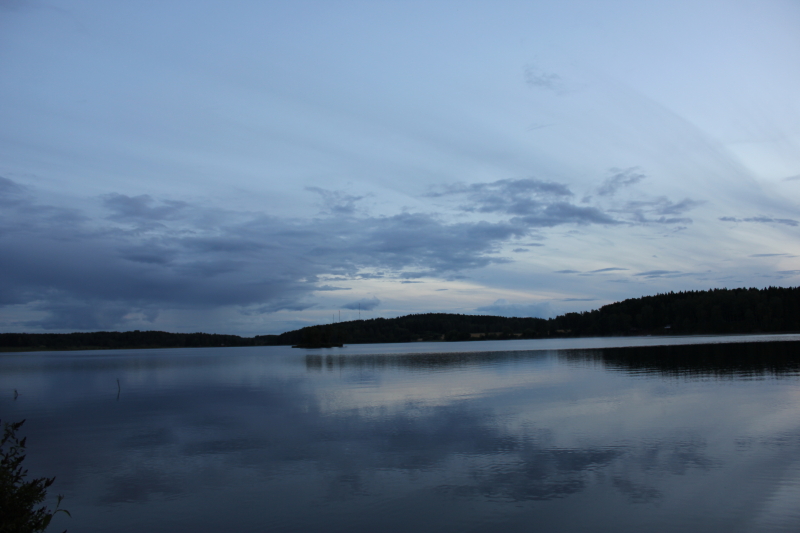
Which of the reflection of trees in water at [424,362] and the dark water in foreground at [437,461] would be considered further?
the reflection of trees in water at [424,362]

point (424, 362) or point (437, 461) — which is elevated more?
point (437, 461)

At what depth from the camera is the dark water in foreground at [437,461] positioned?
40.6 feet

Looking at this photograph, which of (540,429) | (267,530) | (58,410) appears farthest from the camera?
(58,410)

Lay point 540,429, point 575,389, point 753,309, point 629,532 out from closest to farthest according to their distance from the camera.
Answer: point 629,532 → point 540,429 → point 575,389 → point 753,309

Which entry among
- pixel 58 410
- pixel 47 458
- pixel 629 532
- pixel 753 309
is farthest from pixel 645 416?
pixel 753 309

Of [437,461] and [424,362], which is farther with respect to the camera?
[424,362]

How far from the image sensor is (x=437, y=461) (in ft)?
55.8

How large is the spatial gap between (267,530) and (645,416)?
61.6 ft

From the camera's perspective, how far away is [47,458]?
763 inches

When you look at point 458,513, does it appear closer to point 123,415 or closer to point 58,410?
point 123,415

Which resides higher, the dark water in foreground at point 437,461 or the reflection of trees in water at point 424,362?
the dark water in foreground at point 437,461

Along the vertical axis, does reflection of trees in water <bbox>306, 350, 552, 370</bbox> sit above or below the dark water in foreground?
below

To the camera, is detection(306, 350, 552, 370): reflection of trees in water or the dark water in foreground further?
detection(306, 350, 552, 370): reflection of trees in water

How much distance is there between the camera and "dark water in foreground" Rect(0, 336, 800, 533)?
12367mm
